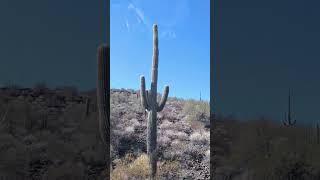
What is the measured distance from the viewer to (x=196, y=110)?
22750 mm

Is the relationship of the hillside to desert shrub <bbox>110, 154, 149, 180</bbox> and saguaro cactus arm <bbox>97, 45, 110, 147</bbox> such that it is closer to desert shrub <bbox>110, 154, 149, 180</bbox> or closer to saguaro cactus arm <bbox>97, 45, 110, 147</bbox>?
desert shrub <bbox>110, 154, 149, 180</bbox>

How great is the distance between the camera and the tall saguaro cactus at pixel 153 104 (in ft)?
57.2

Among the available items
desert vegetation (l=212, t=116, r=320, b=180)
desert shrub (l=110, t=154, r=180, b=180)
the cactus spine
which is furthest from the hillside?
desert vegetation (l=212, t=116, r=320, b=180)

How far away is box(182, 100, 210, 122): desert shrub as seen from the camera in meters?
22.6

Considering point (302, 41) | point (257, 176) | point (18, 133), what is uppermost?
point (302, 41)

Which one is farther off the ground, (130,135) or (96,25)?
(96,25)

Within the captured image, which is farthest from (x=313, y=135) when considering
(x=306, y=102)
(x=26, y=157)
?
(x=26, y=157)

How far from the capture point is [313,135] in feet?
57.9

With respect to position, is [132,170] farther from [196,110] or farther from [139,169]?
[196,110]

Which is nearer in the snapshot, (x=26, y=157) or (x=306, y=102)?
(x=26, y=157)

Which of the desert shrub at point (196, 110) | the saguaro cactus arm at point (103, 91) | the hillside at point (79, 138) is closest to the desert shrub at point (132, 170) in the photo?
the hillside at point (79, 138)

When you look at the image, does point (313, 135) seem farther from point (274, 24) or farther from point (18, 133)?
point (18, 133)

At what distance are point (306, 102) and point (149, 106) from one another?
4561 millimetres

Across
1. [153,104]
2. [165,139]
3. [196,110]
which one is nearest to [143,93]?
[153,104]
